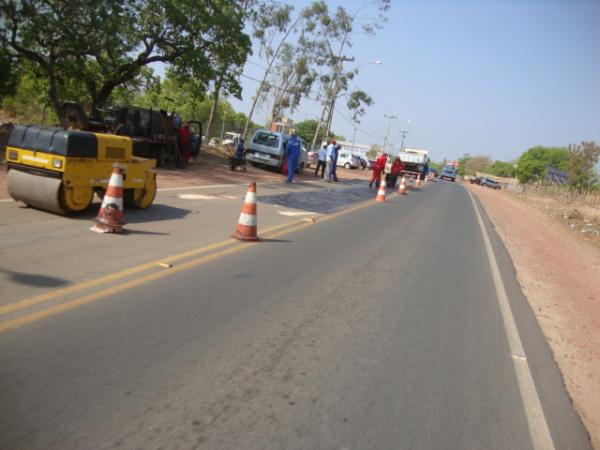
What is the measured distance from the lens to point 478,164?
193m

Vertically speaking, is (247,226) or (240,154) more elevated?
(240,154)

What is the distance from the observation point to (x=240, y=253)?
713cm

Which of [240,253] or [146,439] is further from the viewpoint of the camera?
[240,253]

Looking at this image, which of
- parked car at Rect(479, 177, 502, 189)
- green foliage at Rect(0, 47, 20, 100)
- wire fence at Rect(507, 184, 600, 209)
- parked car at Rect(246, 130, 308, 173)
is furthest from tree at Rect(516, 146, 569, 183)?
green foliage at Rect(0, 47, 20, 100)

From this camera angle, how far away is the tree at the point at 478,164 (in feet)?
620

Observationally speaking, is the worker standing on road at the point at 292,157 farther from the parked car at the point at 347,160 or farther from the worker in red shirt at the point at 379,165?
the parked car at the point at 347,160

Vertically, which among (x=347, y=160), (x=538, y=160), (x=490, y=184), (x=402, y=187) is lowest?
(x=402, y=187)

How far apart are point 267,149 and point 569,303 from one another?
731 inches

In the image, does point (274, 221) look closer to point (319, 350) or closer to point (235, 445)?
point (319, 350)

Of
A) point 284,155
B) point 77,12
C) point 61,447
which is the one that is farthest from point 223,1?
point 61,447

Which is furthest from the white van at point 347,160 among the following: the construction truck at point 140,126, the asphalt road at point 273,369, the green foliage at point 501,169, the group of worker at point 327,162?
the green foliage at point 501,169

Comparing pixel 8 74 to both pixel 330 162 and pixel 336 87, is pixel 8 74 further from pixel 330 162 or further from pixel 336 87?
pixel 336 87

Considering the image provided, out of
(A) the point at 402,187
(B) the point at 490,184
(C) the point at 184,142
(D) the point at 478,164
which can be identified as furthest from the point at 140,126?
(D) the point at 478,164

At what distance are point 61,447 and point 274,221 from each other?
→ 26.6 ft
